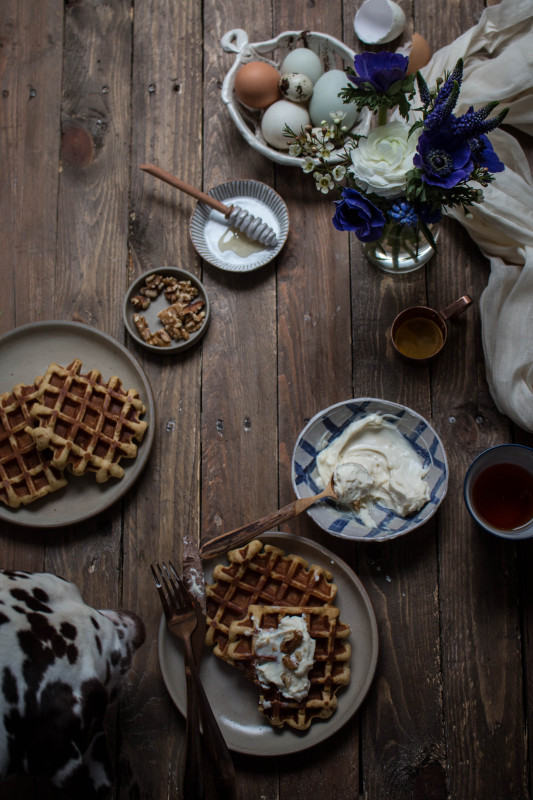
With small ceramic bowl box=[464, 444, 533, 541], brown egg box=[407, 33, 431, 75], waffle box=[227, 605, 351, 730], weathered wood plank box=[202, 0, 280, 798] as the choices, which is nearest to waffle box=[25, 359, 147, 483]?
weathered wood plank box=[202, 0, 280, 798]

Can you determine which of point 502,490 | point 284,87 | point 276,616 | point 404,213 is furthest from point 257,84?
point 276,616

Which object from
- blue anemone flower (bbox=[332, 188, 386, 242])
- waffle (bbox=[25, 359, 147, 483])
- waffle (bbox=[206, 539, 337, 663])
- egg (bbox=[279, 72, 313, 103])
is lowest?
waffle (bbox=[206, 539, 337, 663])

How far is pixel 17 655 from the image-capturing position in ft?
3.62

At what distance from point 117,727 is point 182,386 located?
84cm

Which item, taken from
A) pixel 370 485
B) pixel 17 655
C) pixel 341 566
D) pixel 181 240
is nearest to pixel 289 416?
pixel 370 485

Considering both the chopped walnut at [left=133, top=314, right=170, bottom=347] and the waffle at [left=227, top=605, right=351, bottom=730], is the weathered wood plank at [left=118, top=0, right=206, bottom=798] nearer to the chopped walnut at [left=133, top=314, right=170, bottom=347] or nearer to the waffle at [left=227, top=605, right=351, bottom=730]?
the chopped walnut at [left=133, top=314, right=170, bottom=347]

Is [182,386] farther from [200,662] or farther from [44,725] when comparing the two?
[44,725]

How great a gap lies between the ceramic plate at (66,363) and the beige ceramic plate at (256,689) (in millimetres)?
318

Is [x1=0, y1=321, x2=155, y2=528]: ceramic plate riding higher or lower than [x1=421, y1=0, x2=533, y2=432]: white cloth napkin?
lower

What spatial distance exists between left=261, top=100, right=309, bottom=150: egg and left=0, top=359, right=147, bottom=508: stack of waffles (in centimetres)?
74

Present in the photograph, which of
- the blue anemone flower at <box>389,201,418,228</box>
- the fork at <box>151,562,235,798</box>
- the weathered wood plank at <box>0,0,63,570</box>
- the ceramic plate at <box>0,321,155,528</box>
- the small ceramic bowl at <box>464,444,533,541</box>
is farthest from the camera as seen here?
the weathered wood plank at <box>0,0,63,570</box>

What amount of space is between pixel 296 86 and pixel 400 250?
50 centimetres

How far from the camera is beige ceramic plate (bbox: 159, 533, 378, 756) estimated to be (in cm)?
139

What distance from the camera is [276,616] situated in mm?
1410
